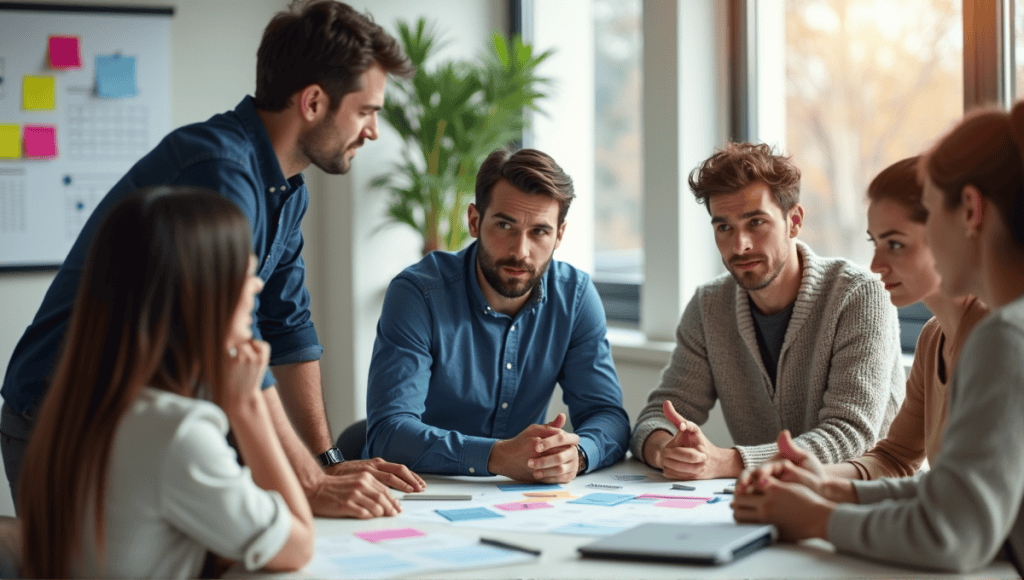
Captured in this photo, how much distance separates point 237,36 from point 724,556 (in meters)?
3.65

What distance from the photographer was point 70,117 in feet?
12.5

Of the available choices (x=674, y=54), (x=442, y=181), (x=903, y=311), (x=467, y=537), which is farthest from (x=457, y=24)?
(x=467, y=537)

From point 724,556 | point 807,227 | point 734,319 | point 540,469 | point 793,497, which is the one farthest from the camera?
point 807,227

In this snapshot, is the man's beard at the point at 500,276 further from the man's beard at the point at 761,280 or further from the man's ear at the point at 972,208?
the man's ear at the point at 972,208

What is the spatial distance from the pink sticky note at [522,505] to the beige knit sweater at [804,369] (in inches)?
19.3

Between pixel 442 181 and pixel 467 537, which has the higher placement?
pixel 442 181

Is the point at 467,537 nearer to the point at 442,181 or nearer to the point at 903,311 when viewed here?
the point at 903,311

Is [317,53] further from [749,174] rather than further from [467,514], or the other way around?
[749,174]

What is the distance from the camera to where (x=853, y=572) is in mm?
1258

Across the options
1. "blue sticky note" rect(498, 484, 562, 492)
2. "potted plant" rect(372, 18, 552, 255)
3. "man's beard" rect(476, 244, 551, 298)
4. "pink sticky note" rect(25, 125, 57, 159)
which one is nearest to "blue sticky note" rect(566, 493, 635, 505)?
"blue sticky note" rect(498, 484, 562, 492)

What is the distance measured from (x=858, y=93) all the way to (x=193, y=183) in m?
2.33

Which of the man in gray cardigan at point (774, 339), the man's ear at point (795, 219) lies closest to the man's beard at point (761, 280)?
the man in gray cardigan at point (774, 339)

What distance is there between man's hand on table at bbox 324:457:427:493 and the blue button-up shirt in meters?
0.30

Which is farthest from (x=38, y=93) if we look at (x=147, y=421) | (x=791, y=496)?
(x=791, y=496)
